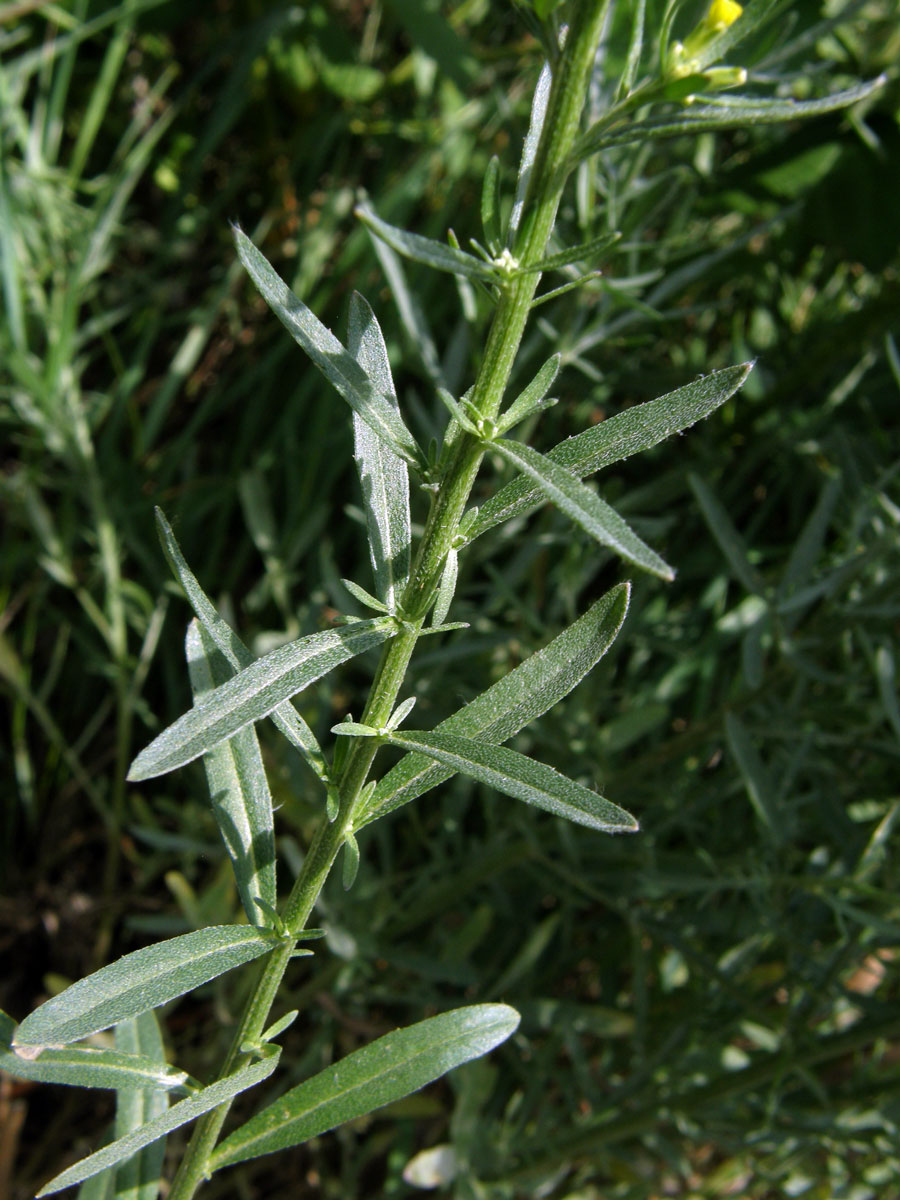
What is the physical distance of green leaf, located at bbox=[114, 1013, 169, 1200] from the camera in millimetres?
611

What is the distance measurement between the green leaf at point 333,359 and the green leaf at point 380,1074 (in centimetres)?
26

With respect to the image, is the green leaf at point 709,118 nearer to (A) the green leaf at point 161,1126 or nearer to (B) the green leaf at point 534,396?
(B) the green leaf at point 534,396

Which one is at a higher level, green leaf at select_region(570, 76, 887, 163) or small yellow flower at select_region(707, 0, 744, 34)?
small yellow flower at select_region(707, 0, 744, 34)

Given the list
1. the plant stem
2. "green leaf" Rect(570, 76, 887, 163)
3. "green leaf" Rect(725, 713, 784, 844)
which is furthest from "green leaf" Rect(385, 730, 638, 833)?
"green leaf" Rect(725, 713, 784, 844)

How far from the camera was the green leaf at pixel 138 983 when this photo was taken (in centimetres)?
46

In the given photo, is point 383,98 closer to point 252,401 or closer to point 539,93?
point 252,401

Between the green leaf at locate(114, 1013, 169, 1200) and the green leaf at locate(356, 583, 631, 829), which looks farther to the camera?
the green leaf at locate(114, 1013, 169, 1200)

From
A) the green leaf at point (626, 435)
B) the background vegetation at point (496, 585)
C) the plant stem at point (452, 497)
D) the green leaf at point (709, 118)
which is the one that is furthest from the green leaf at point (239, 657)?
the background vegetation at point (496, 585)

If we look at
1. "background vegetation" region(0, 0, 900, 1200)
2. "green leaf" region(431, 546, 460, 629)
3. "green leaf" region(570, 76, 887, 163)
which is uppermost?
"green leaf" region(570, 76, 887, 163)

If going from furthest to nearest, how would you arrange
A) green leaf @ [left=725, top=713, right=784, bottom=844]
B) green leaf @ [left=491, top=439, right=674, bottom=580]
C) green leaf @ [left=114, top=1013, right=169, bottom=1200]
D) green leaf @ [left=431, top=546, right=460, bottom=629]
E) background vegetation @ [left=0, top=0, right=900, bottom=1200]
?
background vegetation @ [left=0, top=0, right=900, bottom=1200], green leaf @ [left=725, top=713, right=784, bottom=844], green leaf @ [left=114, top=1013, right=169, bottom=1200], green leaf @ [left=431, top=546, right=460, bottom=629], green leaf @ [left=491, top=439, right=674, bottom=580]

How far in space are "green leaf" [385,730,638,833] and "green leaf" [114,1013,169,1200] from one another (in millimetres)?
269

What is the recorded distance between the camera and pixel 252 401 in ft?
4.91

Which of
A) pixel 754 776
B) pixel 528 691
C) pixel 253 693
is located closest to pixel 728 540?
pixel 754 776

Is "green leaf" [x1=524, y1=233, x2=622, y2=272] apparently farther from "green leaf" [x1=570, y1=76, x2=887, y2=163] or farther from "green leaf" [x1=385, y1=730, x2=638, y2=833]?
"green leaf" [x1=385, y1=730, x2=638, y2=833]
